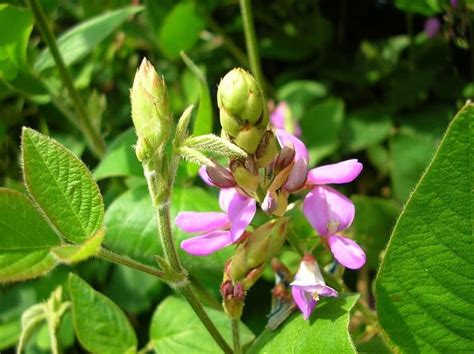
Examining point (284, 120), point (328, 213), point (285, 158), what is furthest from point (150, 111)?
point (284, 120)

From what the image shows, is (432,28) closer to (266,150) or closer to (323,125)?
(323,125)

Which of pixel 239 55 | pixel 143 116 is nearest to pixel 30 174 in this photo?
pixel 143 116

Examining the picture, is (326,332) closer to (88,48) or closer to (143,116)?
(143,116)

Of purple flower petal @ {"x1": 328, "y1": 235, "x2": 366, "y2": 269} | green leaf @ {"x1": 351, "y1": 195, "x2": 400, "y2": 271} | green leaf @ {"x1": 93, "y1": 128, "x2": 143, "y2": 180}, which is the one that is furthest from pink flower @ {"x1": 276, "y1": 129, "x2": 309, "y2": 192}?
green leaf @ {"x1": 351, "y1": 195, "x2": 400, "y2": 271}

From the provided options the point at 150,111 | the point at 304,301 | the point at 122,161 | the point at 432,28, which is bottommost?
the point at 432,28

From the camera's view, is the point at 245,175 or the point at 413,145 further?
the point at 413,145

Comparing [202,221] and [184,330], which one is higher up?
[202,221]
